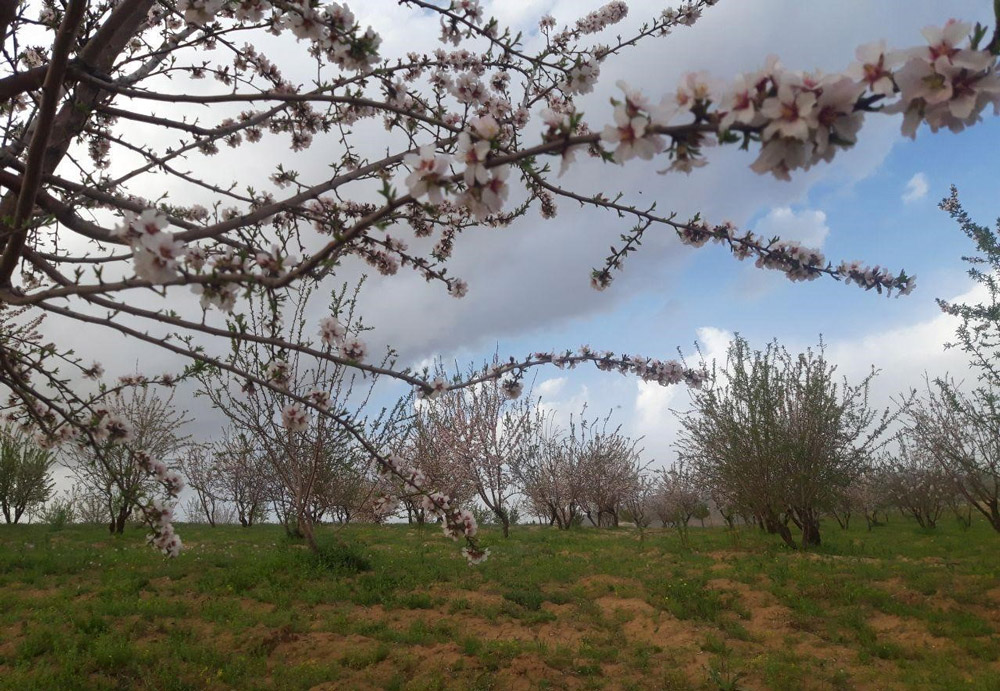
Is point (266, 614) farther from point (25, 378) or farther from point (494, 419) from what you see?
point (494, 419)

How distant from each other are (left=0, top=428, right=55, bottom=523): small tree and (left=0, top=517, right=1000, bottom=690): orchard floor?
9.02m

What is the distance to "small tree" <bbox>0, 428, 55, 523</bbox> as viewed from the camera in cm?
1591

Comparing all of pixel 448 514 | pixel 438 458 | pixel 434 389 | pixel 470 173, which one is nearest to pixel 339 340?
pixel 434 389

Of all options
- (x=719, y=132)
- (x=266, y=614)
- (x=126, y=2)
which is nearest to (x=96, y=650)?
(x=266, y=614)

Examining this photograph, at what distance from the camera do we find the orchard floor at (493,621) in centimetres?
494

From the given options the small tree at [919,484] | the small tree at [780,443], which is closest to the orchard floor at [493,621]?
the small tree at [780,443]

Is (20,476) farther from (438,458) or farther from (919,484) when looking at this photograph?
(919,484)

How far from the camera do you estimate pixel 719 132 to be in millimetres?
1304

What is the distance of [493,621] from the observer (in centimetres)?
619

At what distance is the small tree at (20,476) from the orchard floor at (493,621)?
9.02 meters

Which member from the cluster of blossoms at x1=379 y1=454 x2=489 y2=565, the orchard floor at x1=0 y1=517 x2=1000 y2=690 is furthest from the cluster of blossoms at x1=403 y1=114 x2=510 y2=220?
the orchard floor at x1=0 y1=517 x2=1000 y2=690

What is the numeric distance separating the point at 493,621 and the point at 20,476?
1728 centimetres

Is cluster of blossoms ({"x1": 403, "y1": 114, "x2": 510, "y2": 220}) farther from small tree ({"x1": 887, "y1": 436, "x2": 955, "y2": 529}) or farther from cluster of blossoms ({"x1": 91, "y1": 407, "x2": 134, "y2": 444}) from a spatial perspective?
small tree ({"x1": 887, "y1": 436, "x2": 955, "y2": 529})

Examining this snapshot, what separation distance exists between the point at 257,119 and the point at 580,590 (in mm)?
6601
